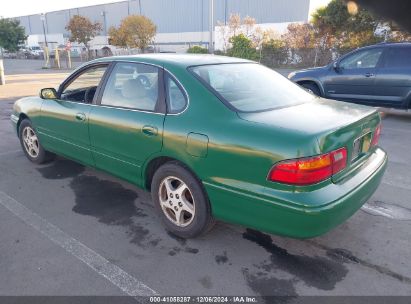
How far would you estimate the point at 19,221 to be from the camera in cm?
342

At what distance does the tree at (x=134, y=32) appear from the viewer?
33.7m

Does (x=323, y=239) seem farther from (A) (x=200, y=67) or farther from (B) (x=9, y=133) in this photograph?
(B) (x=9, y=133)

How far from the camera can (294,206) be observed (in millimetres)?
2293

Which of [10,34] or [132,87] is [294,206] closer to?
[132,87]

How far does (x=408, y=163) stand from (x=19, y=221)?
5032 mm

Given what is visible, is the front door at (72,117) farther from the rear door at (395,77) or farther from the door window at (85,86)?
the rear door at (395,77)

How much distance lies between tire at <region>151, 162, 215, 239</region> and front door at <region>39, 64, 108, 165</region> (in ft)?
3.74

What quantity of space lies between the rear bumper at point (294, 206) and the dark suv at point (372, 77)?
18.8 feet

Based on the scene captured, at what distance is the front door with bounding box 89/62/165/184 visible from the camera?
3053mm

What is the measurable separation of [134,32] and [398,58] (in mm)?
30110

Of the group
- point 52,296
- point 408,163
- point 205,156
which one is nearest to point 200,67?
point 205,156

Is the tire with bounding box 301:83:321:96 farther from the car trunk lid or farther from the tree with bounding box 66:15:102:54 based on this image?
the tree with bounding box 66:15:102:54

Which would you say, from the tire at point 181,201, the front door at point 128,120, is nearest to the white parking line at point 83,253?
the tire at point 181,201

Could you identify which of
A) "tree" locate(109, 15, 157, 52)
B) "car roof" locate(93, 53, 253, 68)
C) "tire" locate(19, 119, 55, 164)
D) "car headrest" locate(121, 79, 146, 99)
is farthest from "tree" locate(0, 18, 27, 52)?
"car headrest" locate(121, 79, 146, 99)
